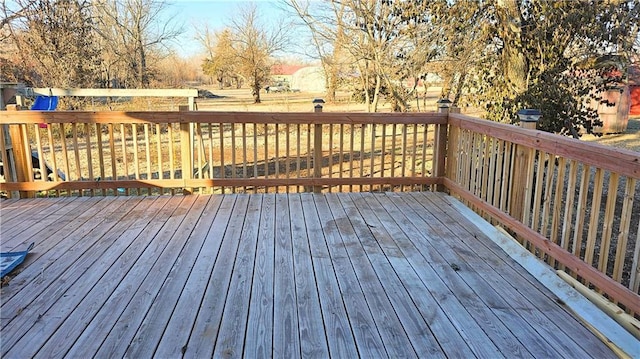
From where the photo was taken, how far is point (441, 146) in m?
4.34

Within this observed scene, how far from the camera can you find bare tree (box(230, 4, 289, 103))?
1891cm

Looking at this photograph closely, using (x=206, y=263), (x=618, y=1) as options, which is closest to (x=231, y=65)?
(x=618, y=1)

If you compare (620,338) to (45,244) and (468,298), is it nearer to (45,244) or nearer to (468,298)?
(468,298)

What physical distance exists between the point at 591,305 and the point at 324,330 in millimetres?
1322

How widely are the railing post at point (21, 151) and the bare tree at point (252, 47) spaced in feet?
49.9

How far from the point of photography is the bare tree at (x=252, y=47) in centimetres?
1891

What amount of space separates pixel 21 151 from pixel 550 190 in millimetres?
4367

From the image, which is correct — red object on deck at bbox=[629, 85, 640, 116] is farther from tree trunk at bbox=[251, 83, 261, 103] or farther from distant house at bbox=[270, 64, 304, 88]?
tree trunk at bbox=[251, 83, 261, 103]

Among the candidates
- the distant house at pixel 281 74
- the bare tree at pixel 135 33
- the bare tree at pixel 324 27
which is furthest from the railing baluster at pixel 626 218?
the distant house at pixel 281 74

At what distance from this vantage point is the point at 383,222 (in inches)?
135

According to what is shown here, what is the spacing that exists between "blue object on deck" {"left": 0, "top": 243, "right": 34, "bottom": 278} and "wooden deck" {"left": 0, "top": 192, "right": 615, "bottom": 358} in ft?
0.22

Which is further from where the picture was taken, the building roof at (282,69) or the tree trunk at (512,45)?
the building roof at (282,69)

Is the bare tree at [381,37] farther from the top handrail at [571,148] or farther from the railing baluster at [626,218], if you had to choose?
the railing baluster at [626,218]

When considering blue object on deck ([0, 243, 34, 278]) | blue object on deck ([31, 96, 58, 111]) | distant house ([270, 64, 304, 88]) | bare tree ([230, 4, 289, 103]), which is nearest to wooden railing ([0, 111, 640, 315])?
blue object on deck ([0, 243, 34, 278])
